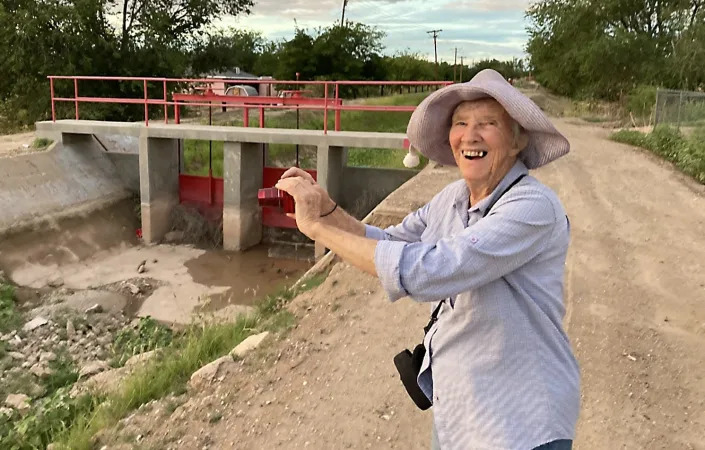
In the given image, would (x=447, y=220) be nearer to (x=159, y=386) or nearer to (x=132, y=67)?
(x=159, y=386)

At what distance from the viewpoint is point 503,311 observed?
1586 mm

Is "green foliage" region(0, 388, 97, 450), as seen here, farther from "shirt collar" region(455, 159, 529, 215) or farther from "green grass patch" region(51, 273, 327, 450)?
"shirt collar" region(455, 159, 529, 215)

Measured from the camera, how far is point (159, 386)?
15.5 feet

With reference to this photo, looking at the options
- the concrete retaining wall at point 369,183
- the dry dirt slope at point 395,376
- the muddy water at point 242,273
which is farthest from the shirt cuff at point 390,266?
the concrete retaining wall at point 369,183

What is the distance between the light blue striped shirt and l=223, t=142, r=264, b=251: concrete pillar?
13.1 meters

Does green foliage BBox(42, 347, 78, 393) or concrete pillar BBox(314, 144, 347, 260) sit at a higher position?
concrete pillar BBox(314, 144, 347, 260)

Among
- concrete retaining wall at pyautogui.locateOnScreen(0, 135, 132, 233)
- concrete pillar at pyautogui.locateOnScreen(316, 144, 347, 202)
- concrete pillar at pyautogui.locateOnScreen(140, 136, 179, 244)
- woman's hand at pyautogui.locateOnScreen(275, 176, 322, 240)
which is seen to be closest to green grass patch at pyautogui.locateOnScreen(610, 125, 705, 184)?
concrete pillar at pyautogui.locateOnScreen(316, 144, 347, 202)

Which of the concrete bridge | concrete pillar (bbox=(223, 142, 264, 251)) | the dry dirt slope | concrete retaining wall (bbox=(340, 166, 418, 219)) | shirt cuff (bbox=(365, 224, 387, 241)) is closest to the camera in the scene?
shirt cuff (bbox=(365, 224, 387, 241))

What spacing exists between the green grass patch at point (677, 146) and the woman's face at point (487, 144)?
12486mm

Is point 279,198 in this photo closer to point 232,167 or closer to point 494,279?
point 494,279

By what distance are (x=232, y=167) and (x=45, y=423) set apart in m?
9.92

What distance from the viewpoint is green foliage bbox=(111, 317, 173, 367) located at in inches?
329

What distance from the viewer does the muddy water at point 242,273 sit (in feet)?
39.0

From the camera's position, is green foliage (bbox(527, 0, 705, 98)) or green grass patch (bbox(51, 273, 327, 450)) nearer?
green grass patch (bbox(51, 273, 327, 450))
